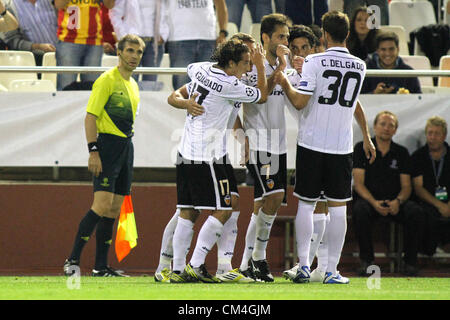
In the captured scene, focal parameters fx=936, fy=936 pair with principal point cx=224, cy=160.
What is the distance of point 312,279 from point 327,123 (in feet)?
4.46

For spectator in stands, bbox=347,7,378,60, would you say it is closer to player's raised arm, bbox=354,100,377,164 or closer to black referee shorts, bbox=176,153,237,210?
player's raised arm, bbox=354,100,377,164

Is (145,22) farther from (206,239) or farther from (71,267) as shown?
(206,239)

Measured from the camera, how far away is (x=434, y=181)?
34.0ft

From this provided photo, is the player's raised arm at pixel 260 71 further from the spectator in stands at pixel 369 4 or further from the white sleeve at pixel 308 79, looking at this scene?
the spectator in stands at pixel 369 4

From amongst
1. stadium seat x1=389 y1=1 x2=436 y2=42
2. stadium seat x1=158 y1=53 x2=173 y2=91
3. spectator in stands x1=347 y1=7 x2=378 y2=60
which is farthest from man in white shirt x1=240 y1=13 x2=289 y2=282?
stadium seat x1=389 y1=1 x2=436 y2=42

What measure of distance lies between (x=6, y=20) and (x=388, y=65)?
184 inches

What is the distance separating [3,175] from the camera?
11.1 m

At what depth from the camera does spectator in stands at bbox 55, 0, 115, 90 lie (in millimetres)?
10781

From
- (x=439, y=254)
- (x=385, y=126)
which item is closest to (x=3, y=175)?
(x=385, y=126)

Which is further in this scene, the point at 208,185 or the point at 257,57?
the point at 257,57

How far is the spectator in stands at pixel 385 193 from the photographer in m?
9.93

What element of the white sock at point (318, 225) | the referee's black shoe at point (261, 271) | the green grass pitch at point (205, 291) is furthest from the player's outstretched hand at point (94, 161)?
the white sock at point (318, 225)

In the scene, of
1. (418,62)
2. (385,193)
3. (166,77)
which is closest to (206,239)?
(385,193)

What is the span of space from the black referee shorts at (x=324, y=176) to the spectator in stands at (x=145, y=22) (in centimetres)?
379
